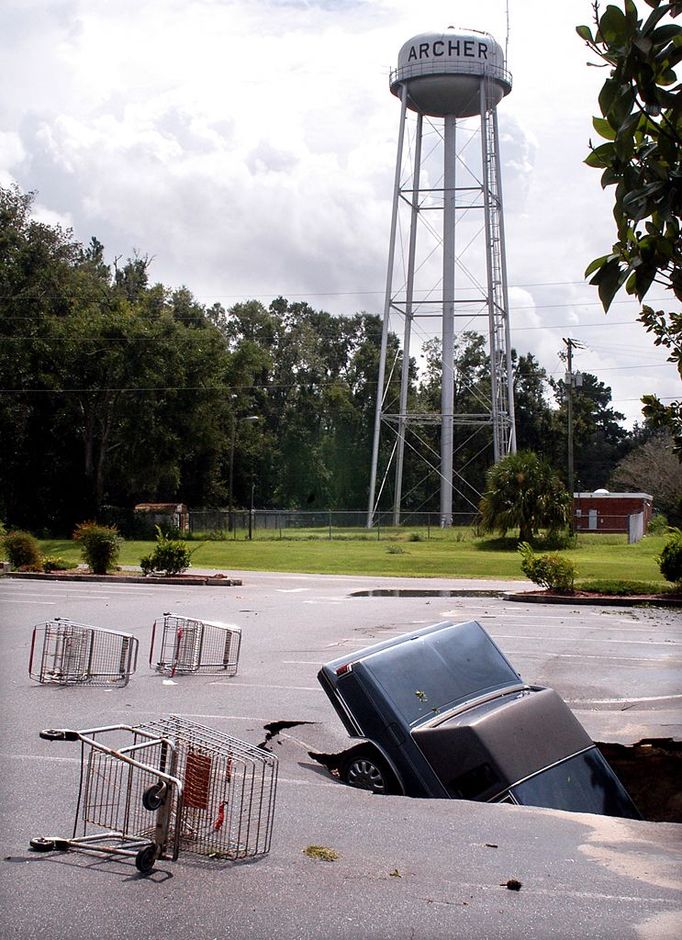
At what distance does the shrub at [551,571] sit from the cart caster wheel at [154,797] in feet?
64.5

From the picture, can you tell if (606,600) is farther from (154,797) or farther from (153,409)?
(153,409)

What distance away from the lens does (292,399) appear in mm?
85688

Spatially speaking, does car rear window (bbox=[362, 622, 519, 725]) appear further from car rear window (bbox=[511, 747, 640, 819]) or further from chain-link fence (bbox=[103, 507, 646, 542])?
chain-link fence (bbox=[103, 507, 646, 542])

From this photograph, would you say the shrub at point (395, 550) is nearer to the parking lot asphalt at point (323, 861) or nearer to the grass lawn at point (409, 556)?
the grass lawn at point (409, 556)

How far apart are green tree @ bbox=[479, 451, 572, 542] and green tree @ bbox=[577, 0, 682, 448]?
4071 centimetres

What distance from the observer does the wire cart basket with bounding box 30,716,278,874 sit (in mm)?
6195

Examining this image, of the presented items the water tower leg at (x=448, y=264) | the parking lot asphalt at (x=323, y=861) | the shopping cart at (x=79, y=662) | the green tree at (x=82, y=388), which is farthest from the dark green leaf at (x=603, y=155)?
the green tree at (x=82, y=388)

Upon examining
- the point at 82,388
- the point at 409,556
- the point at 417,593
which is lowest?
the point at 417,593

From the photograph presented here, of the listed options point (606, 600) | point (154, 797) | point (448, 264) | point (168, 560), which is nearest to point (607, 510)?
point (448, 264)

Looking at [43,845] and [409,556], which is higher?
[409,556]

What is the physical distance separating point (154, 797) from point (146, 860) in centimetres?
46

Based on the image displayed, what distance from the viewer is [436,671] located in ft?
28.5

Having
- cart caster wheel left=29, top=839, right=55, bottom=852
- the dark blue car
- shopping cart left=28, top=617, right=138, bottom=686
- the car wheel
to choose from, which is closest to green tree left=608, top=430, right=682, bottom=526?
shopping cart left=28, top=617, right=138, bottom=686

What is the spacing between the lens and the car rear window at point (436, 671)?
27.6 feet
